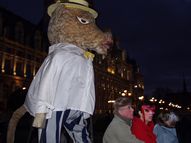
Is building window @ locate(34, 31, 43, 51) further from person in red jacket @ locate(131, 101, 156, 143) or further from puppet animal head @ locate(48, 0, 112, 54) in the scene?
puppet animal head @ locate(48, 0, 112, 54)

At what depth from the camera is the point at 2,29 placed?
120 ft

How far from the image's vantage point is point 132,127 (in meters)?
5.63

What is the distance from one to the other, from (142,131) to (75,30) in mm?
2333

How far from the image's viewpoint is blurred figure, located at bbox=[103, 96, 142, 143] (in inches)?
199

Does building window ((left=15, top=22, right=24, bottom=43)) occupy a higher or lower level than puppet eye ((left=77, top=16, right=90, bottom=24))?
higher

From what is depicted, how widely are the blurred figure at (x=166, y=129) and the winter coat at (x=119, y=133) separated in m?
1.39

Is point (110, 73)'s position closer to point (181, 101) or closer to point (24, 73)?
point (24, 73)

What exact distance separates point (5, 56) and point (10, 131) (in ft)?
109

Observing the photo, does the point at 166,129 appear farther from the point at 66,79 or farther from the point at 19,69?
the point at 19,69

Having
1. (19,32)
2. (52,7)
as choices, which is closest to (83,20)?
(52,7)

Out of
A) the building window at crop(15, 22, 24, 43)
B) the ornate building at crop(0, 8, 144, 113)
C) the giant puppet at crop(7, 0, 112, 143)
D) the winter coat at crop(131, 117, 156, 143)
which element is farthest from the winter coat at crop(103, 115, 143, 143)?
the building window at crop(15, 22, 24, 43)

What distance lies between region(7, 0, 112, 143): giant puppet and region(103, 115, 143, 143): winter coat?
3.58 ft

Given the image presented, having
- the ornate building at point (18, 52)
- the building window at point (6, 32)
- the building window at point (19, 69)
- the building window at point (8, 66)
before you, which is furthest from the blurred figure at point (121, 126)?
the building window at point (19, 69)

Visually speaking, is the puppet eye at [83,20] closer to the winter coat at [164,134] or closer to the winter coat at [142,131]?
the winter coat at [142,131]
